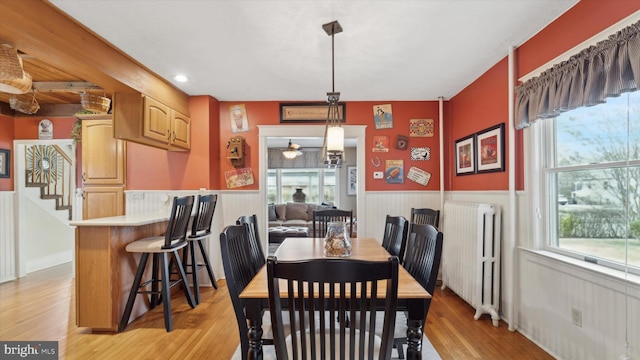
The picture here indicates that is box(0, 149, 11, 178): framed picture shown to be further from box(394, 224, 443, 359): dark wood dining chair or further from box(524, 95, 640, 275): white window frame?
box(524, 95, 640, 275): white window frame

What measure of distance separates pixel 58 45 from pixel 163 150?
6.42 ft

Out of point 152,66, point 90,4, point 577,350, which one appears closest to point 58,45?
point 90,4

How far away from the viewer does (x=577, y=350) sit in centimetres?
196

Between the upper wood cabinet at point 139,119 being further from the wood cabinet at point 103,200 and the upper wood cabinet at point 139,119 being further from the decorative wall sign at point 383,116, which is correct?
the decorative wall sign at point 383,116

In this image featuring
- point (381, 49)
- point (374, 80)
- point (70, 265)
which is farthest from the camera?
point (70, 265)

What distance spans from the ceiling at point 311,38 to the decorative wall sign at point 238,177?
1.08m

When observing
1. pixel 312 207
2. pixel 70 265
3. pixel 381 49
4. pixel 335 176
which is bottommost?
pixel 70 265

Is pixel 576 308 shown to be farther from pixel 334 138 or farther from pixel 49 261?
pixel 49 261

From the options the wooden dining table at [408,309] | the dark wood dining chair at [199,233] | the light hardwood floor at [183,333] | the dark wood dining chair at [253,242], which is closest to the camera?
the wooden dining table at [408,309]

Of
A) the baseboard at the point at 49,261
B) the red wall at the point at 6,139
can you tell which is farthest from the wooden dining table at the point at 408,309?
the baseboard at the point at 49,261

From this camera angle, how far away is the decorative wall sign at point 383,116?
13.4 feet

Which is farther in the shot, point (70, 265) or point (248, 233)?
point (70, 265)

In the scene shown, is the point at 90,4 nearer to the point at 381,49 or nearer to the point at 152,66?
the point at 152,66

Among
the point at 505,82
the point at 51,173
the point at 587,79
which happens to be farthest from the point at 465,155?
the point at 51,173
